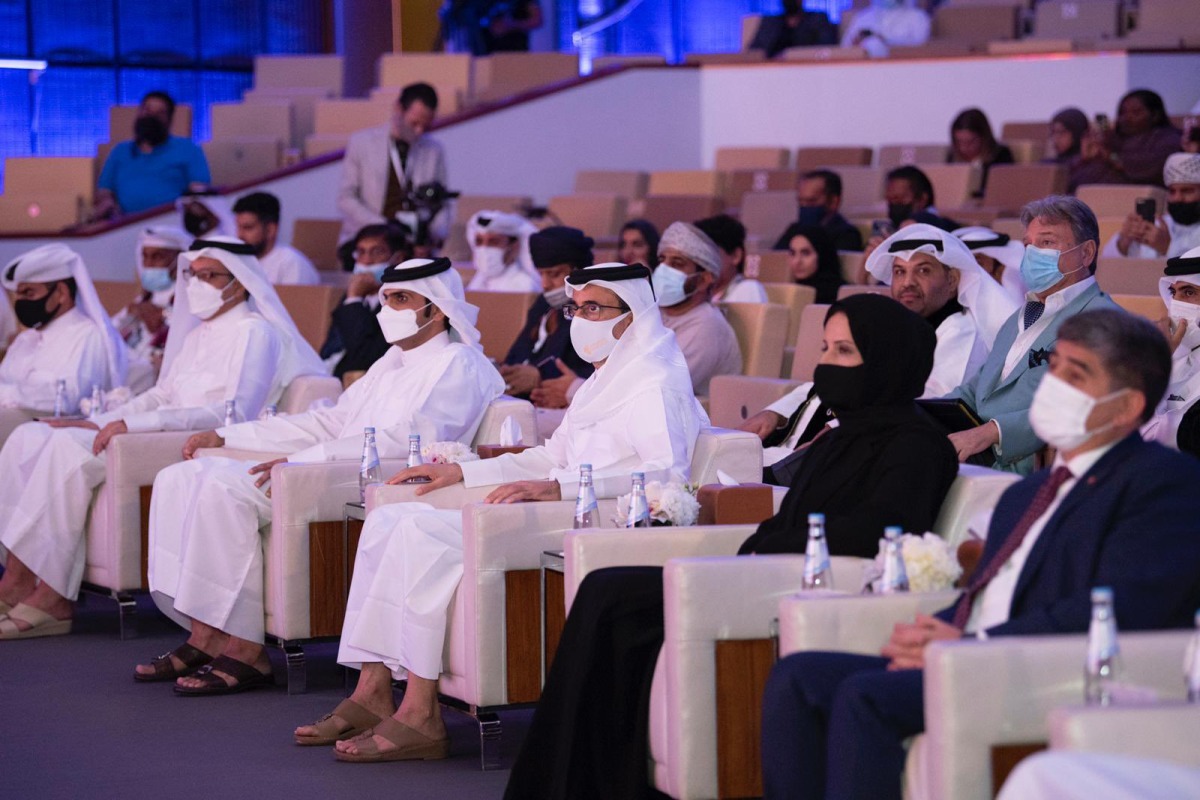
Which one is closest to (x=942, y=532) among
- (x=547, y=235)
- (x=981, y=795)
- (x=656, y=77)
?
(x=981, y=795)

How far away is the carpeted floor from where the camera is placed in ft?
14.5

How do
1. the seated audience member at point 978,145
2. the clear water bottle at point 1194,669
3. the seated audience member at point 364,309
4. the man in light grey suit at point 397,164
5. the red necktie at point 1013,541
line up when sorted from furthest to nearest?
the seated audience member at point 978,145
the man in light grey suit at point 397,164
the seated audience member at point 364,309
the red necktie at point 1013,541
the clear water bottle at point 1194,669

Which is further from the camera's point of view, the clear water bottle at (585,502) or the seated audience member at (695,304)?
the seated audience member at (695,304)

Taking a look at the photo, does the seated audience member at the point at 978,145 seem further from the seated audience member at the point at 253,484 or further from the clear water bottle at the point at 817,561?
the clear water bottle at the point at 817,561

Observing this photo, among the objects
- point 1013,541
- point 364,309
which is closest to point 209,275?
point 364,309

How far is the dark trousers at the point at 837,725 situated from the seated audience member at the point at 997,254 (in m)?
3.21

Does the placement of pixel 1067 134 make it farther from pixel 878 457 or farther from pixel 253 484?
pixel 878 457

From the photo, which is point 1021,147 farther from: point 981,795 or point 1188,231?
point 981,795

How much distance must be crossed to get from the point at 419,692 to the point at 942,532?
4.74 feet

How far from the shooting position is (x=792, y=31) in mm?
13281

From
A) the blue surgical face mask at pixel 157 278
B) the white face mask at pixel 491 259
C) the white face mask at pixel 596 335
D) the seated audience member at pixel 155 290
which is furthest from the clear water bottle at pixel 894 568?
the blue surgical face mask at pixel 157 278

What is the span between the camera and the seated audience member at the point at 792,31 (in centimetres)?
1324

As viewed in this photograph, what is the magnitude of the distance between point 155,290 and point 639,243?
2.53 m

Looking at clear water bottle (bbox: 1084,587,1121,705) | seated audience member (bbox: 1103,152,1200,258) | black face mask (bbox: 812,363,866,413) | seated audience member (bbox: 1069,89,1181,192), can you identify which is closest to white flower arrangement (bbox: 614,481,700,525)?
black face mask (bbox: 812,363,866,413)
